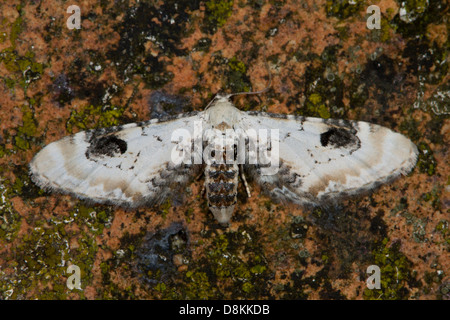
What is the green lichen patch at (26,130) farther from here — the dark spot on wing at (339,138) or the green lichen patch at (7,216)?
the dark spot on wing at (339,138)

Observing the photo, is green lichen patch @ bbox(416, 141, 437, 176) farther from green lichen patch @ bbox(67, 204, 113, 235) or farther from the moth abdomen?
green lichen patch @ bbox(67, 204, 113, 235)

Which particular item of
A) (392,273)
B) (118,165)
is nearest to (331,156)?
(392,273)

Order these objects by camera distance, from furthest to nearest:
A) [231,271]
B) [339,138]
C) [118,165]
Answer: [231,271] → [118,165] → [339,138]

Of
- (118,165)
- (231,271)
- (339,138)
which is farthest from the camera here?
(231,271)

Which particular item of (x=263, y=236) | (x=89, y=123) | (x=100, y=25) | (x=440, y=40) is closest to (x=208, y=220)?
(x=263, y=236)

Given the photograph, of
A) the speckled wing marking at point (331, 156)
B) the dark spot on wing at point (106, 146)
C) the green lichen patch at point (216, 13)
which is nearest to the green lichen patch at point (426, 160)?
the speckled wing marking at point (331, 156)

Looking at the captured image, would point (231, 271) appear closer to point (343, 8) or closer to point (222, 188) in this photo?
point (222, 188)
